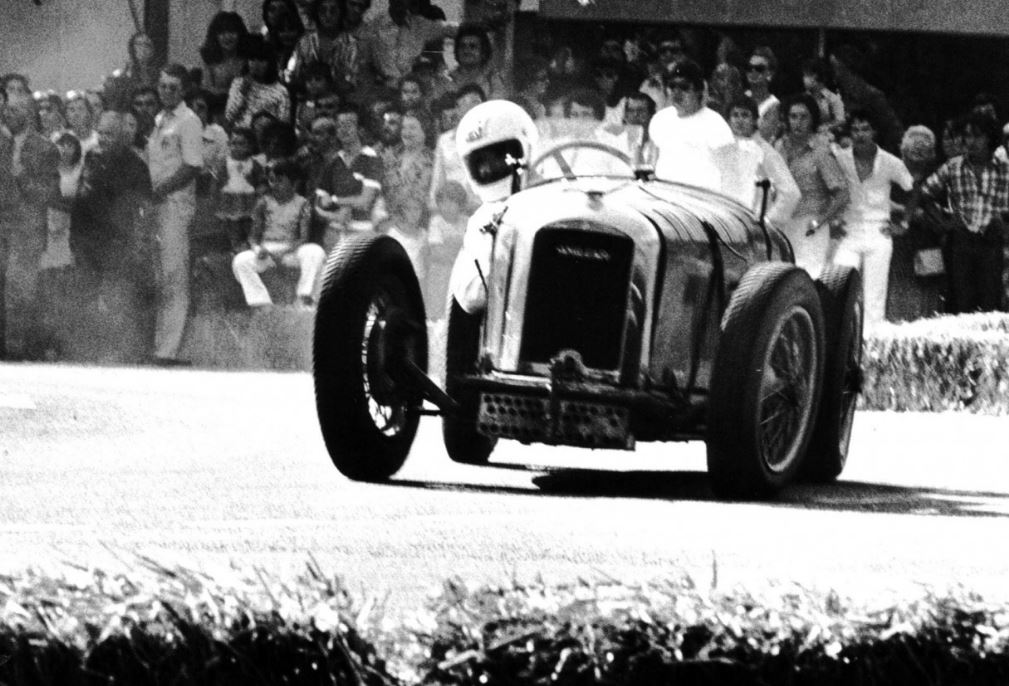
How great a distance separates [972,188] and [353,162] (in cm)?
467

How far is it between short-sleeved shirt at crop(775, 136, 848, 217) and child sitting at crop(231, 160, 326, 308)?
362cm

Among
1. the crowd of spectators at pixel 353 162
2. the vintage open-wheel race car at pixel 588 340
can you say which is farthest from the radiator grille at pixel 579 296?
the crowd of spectators at pixel 353 162

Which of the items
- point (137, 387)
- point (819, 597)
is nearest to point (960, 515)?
point (819, 597)

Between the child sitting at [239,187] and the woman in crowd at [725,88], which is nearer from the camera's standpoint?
the woman in crowd at [725,88]

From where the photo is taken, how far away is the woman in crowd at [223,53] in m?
17.9

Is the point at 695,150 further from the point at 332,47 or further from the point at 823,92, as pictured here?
the point at 332,47

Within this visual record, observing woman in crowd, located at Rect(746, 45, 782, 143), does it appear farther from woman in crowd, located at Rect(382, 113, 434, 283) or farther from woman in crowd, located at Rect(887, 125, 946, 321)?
woman in crowd, located at Rect(382, 113, 434, 283)

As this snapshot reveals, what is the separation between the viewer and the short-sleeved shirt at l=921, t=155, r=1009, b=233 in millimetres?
17547

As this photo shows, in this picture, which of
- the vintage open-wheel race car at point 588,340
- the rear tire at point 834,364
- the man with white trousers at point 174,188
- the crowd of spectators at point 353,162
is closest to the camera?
the vintage open-wheel race car at point 588,340

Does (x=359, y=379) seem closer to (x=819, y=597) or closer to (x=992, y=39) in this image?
(x=819, y=597)

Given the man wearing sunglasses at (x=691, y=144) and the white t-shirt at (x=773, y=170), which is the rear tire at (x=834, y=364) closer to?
the man wearing sunglasses at (x=691, y=144)

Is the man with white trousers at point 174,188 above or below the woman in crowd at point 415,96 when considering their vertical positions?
below

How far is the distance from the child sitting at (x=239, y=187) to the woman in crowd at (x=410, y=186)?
3.38 ft

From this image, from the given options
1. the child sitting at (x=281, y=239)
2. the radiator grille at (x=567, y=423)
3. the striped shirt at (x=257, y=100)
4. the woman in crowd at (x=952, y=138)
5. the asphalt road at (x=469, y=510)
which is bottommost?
the asphalt road at (x=469, y=510)
